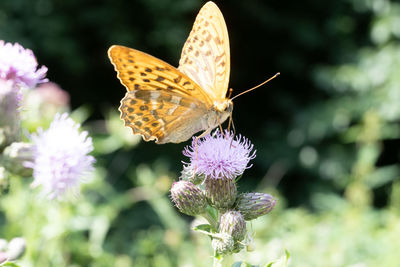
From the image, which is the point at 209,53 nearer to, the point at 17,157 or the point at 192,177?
the point at 192,177

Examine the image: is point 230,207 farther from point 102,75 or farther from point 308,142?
point 102,75

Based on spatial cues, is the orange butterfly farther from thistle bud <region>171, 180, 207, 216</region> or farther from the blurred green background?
the blurred green background

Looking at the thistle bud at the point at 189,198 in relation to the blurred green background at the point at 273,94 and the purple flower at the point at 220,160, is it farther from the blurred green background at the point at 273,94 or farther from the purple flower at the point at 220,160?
the blurred green background at the point at 273,94

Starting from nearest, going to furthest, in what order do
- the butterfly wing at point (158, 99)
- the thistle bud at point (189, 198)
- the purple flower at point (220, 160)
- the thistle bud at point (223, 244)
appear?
the thistle bud at point (223, 244) → the thistle bud at point (189, 198) → the purple flower at point (220, 160) → the butterfly wing at point (158, 99)

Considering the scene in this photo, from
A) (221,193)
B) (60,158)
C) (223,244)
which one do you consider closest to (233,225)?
(223,244)

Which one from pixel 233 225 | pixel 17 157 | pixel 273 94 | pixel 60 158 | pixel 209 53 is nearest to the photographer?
pixel 17 157

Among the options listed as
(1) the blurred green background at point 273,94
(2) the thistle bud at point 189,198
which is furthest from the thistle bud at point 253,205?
(1) the blurred green background at point 273,94
